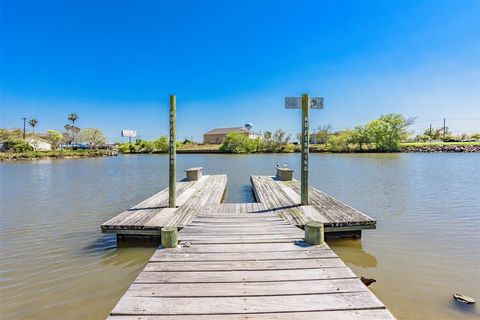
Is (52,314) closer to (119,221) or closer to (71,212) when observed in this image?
(119,221)

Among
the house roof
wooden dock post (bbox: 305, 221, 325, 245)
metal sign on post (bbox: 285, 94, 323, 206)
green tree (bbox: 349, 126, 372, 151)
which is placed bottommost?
wooden dock post (bbox: 305, 221, 325, 245)

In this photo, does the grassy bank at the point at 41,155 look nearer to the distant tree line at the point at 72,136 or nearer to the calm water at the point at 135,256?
the distant tree line at the point at 72,136

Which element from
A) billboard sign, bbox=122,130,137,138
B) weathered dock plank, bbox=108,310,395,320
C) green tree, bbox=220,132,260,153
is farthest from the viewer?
billboard sign, bbox=122,130,137,138

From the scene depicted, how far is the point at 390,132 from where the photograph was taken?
4947cm

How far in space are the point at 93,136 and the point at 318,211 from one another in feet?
257

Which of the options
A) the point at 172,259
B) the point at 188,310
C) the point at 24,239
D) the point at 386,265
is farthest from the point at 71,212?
the point at 386,265

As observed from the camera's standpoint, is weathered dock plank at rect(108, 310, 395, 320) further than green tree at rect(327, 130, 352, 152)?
No

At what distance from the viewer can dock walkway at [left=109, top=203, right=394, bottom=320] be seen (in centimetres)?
240

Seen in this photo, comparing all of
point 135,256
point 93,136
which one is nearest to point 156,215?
point 135,256

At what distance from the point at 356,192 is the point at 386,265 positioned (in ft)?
22.9

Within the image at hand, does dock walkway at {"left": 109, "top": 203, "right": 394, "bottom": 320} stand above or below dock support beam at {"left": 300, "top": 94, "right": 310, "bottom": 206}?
below

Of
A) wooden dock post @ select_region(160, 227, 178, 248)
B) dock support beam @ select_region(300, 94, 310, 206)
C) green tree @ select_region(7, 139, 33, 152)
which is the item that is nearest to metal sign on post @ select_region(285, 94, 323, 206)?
dock support beam @ select_region(300, 94, 310, 206)

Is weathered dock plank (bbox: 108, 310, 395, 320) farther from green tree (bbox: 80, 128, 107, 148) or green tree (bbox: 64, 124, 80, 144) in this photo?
green tree (bbox: 64, 124, 80, 144)

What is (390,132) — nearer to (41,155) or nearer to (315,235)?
(315,235)
